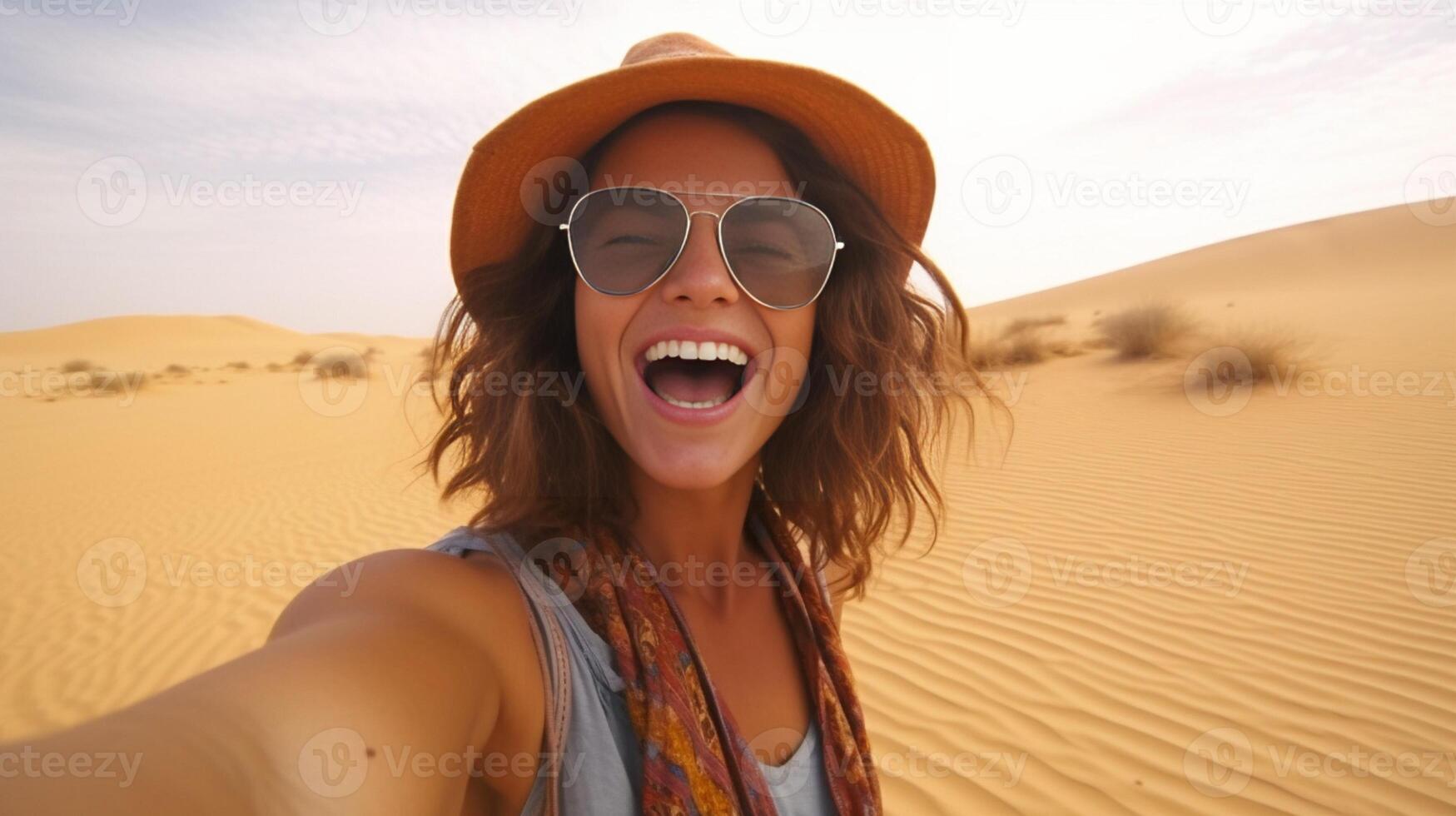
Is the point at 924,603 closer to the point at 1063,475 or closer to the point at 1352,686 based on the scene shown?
the point at 1352,686

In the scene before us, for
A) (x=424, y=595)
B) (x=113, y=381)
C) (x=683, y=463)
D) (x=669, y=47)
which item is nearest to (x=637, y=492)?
(x=683, y=463)

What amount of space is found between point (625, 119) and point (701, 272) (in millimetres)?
400

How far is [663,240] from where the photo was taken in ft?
4.95

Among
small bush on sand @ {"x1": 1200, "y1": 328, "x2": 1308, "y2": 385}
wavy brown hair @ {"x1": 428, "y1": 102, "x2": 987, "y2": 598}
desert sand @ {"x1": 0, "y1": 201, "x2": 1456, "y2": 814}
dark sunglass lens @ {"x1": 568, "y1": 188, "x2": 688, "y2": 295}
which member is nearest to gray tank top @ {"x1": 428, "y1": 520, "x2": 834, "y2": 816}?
wavy brown hair @ {"x1": 428, "y1": 102, "x2": 987, "y2": 598}

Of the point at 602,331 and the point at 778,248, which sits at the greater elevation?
the point at 778,248

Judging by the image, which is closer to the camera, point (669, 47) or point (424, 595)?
point (424, 595)

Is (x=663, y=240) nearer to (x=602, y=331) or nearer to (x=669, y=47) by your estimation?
(x=602, y=331)

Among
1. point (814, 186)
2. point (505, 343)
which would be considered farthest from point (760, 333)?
point (505, 343)

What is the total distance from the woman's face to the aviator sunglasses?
0.06ft

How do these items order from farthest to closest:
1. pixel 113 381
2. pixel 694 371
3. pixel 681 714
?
pixel 113 381
pixel 694 371
pixel 681 714

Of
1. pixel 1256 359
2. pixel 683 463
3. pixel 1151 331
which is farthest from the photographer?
pixel 1151 331

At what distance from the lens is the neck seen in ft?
5.61

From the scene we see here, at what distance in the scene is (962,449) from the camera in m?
10.2

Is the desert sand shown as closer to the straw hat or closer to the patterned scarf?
the patterned scarf
